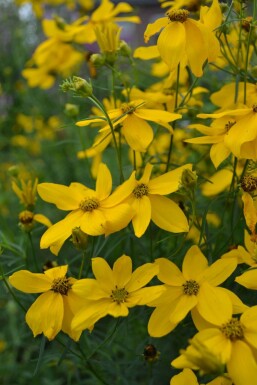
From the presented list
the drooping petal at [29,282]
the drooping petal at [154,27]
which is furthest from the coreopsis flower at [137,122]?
the drooping petal at [29,282]

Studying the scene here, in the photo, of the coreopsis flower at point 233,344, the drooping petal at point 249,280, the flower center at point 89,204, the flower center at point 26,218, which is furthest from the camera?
the flower center at point 26,218

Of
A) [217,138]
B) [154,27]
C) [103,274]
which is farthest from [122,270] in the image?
[154,27]

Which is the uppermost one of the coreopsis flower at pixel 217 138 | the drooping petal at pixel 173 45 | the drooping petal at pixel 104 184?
the drooping petal at pixel 173 45

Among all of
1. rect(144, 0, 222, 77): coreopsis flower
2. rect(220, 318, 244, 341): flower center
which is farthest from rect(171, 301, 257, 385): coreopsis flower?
rect(144, 0, 222, 77): coreopsis flower

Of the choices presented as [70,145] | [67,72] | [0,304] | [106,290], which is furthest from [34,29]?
[106,290]

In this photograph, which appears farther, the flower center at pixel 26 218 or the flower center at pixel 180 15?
the flower center at pixel 26 218

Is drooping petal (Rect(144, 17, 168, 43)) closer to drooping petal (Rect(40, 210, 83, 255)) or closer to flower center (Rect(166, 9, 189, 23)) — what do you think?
flower center (Rect(166, 9, 189, 23))

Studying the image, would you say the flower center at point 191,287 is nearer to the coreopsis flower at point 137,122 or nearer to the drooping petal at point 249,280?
the drooping petal at point 249,280
